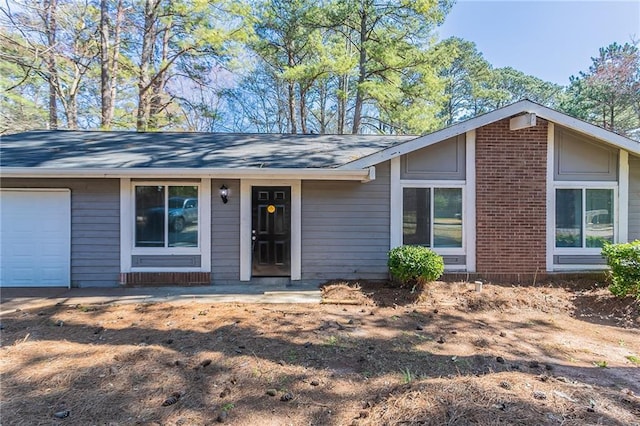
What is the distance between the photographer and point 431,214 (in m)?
7.05

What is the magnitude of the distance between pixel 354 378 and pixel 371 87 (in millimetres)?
13632

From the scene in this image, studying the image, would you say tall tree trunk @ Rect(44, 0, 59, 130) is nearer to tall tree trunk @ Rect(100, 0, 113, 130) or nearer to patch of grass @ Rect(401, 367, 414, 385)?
tall tree trunk @ Rect(100, 0, 113, 130)

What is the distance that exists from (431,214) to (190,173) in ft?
16.0

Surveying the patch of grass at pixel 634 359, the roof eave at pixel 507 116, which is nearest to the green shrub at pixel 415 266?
the roof eave at pixel 507 116

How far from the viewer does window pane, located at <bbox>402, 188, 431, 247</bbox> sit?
705cm

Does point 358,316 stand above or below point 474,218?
below

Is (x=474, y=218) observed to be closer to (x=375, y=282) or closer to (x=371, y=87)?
(x=375, y=282)

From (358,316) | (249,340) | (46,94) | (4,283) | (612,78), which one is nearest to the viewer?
(249,340)

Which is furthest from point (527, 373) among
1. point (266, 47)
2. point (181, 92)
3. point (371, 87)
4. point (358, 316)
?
point (181, 92)

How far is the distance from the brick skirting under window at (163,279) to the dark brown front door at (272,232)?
3.47 ft

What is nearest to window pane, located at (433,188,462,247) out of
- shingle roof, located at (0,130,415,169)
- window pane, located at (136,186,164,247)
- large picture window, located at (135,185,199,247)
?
shingle roof, located at (0,130,415,169)

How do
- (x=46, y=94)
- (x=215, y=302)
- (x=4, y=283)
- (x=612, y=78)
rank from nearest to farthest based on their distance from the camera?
(x=215, y=302), (x=4, y=283), (x=46, y=94), (x=612, y=78)

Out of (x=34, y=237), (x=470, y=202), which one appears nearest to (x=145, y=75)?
(x=34, y=237)

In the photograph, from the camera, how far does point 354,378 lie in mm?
3285
